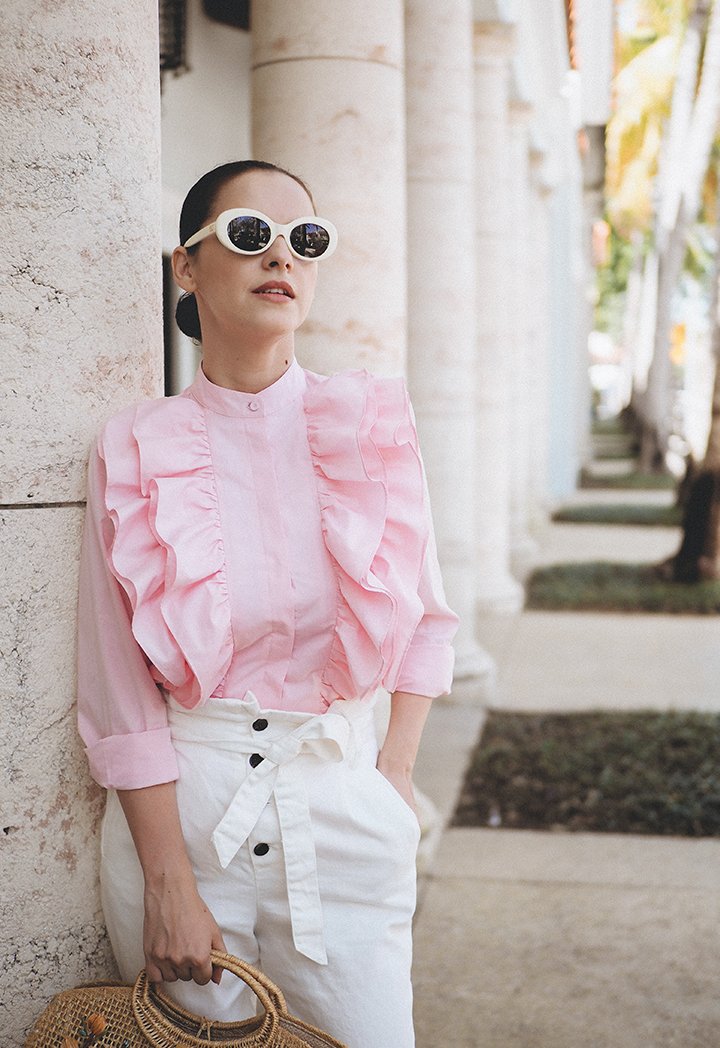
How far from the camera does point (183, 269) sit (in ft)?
7.39

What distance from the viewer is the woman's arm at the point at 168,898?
200 cm

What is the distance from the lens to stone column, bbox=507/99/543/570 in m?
12.6

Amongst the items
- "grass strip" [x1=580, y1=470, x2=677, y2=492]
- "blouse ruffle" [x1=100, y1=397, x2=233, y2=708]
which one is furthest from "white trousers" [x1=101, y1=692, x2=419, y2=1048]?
"grass strip" [x1=580, y1=470, x2=677, y2=492]

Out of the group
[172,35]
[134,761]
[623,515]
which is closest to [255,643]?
[134,761]

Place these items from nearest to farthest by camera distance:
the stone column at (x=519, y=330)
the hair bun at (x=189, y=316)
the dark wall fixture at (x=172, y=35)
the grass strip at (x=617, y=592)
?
the hair bun at (x=189, y=316), the dark wall fixture at (x=172, y=35), the grass strip at (x=617, y=592), the stone column at (x=519, y=330)

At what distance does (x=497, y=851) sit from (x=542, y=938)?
0.88 m

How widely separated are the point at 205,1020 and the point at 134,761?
1.37ft

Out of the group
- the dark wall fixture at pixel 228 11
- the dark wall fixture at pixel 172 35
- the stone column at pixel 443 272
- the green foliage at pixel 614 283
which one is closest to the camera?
the dark wall fixture at pixel 172 35

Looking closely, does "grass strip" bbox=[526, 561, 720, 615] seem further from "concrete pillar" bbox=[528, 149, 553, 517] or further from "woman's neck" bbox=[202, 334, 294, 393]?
"woman's neck" bbox=[202, 334, 294, 393]

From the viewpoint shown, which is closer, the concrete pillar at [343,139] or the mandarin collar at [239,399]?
the mandarin collar at [239,399]

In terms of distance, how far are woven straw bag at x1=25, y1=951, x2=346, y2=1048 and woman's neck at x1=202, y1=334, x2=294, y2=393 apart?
95cm

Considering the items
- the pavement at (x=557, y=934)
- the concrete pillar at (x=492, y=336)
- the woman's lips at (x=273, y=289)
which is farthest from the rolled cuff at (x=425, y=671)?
the concrete pillar at (x=492, y=336)

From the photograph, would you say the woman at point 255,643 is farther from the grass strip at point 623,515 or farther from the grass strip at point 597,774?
the grass strip at point 623,515

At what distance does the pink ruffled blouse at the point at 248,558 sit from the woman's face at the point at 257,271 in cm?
13
